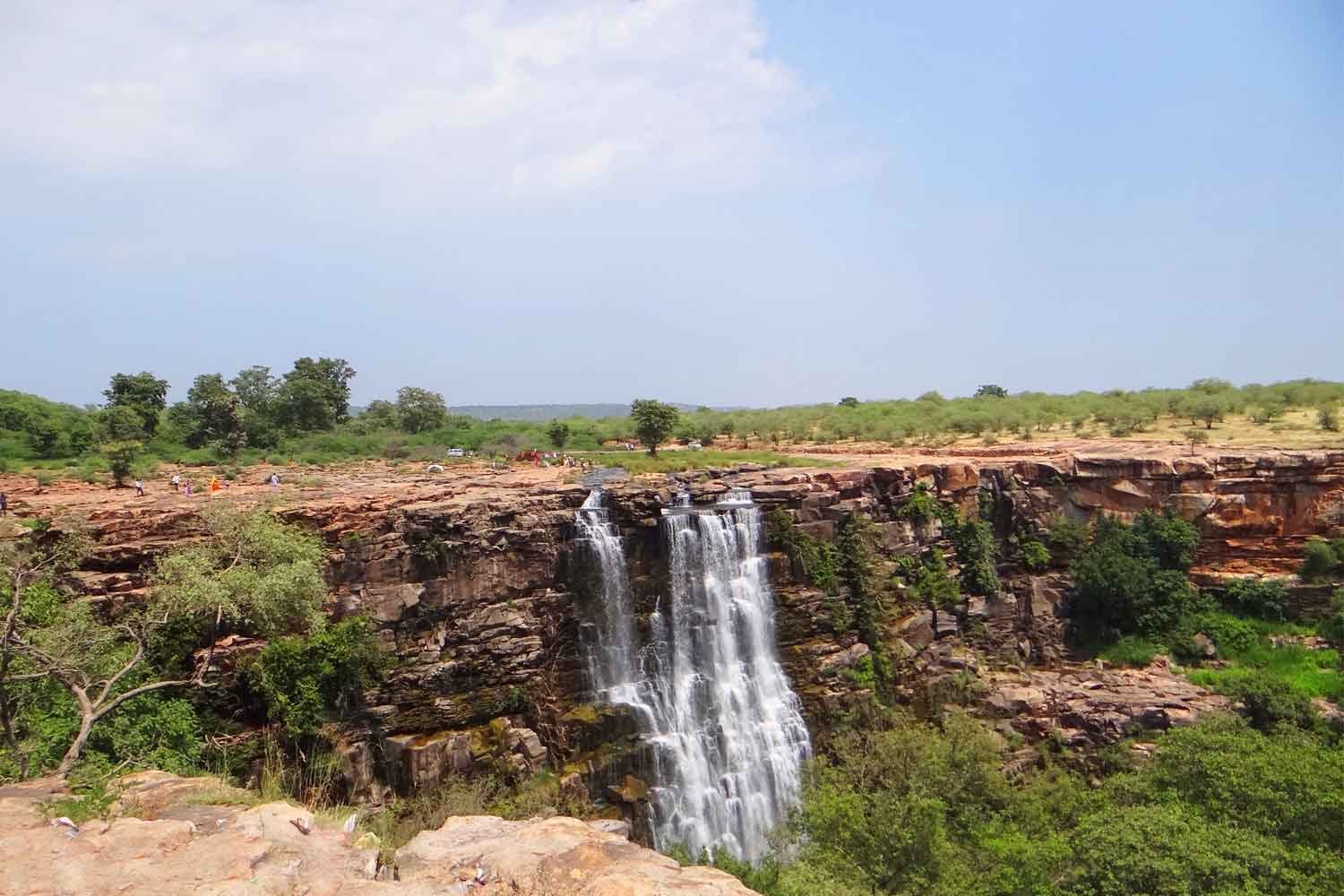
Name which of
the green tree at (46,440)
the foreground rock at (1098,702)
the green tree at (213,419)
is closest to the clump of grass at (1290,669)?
the foreground rock at (1098,702)

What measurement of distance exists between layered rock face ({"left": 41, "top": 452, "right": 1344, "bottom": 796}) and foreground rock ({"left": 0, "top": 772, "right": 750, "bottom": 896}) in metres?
9.70

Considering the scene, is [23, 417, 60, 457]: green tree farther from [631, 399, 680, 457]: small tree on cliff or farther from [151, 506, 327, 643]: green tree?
[631, 399, 680, 457]: small tree on cliff

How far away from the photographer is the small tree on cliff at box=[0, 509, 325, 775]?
1238 cm

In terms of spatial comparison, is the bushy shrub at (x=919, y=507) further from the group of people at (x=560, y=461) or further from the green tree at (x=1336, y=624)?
the green tree at (x=1336, y=624)

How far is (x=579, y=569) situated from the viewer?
64.6 feet

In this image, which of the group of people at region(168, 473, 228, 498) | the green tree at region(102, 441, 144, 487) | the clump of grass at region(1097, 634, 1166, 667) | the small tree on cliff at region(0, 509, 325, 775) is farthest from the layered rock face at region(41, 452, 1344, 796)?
the green tree at region(102, 441, 144, 487)

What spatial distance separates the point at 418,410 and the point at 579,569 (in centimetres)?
2642

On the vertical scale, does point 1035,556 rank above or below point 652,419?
below

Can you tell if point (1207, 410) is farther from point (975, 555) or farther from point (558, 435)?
point (558, 435)

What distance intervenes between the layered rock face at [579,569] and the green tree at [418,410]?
76.3 feet

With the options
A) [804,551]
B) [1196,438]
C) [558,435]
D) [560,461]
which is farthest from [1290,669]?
[558,435]

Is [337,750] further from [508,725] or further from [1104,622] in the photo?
[1104,622]

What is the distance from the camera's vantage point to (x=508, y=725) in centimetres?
1788

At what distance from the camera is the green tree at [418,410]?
42188mm
